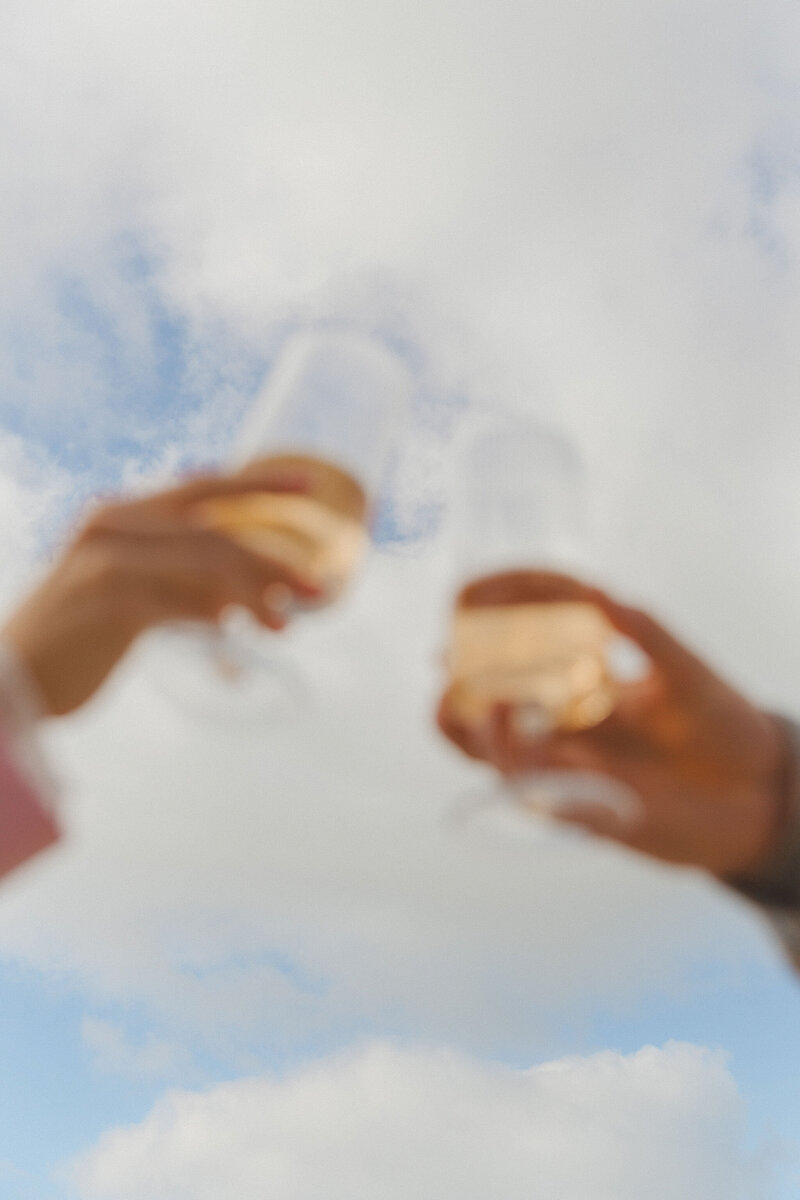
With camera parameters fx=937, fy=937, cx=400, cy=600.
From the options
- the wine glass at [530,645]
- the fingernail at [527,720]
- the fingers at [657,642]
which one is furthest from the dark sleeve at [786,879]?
the fingernail at [527,720]

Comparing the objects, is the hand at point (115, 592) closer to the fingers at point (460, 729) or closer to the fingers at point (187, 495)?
the fingers at point (187, 495)

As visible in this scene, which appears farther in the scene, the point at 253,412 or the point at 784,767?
the point at 253,412

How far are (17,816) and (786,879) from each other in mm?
1862

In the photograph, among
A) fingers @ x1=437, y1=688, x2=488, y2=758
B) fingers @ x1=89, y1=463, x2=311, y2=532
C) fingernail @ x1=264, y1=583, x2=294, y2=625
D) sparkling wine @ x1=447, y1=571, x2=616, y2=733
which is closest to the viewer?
fingers @ x1=89, y1=463, x2=311, y2=532

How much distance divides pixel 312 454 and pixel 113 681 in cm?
86

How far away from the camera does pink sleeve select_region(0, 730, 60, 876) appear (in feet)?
6.03

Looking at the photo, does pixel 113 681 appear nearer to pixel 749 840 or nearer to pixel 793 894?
pixel 749 840

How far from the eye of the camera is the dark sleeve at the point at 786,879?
240 centimetres

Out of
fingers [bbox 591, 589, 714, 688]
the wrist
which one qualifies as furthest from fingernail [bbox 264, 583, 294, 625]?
the wrist

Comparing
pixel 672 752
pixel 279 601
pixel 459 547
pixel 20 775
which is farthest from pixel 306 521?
pixel 672 752

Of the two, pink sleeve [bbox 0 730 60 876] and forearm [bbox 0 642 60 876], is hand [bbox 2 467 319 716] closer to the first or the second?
forearm [bbox 0 642 60 876]

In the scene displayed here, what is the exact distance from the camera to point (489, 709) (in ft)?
7.44

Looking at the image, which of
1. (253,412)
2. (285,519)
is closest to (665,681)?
(285,519)

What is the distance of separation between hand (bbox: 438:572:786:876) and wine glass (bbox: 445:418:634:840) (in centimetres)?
2
